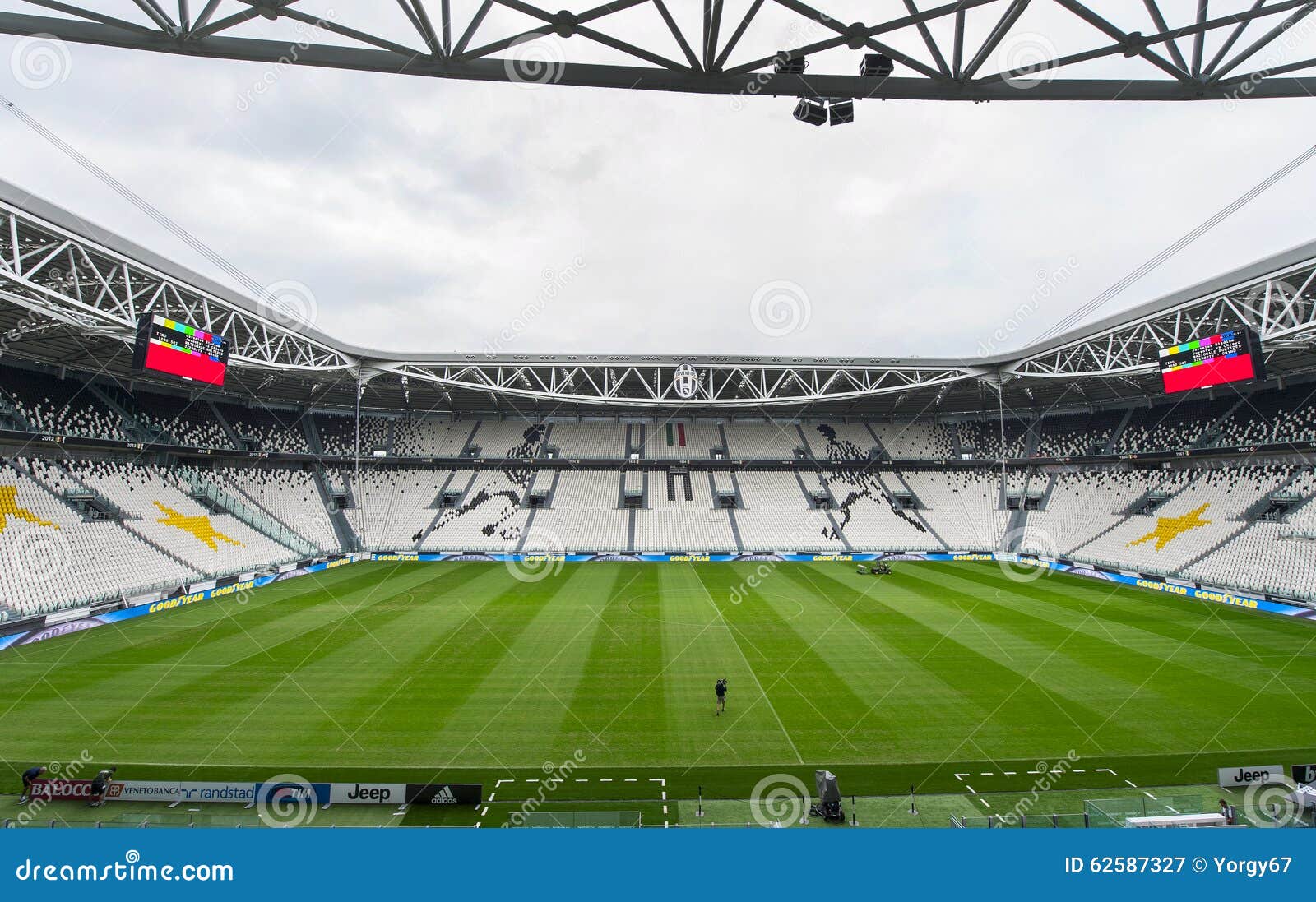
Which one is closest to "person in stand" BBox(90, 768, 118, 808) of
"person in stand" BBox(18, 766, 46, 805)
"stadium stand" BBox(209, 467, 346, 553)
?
"person in stand" BBox(18, 766, 46, 805)

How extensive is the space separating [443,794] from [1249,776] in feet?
44.9

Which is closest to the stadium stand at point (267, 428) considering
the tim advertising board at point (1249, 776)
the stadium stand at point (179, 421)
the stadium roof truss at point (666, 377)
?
the stadium stand at point (179, 421)

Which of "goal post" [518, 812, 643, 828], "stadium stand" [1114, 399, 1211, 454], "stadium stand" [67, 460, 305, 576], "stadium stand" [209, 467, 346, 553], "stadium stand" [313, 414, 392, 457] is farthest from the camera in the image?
"stadium stand" [313, 414, 392, 457]

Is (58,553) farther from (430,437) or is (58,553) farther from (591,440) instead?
(591,440)

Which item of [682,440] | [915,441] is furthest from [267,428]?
[915,441]

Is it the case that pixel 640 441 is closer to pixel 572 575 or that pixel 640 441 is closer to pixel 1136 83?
pixel 572 575

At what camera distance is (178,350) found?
20781 mm

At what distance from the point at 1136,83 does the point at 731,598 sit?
23.4 meters

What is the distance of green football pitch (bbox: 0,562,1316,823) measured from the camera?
1088cm

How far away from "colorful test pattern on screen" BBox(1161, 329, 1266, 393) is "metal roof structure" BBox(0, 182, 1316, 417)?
64 cm

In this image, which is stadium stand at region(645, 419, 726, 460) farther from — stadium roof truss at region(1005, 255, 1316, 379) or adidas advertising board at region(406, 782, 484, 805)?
adidas advertising board at region(406, 782, 484, 805)

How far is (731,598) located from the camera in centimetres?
2639

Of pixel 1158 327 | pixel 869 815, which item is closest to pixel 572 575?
pixel 869 815

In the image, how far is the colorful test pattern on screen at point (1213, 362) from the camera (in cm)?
2170
